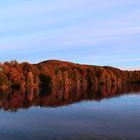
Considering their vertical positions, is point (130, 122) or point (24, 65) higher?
point (24, 65)

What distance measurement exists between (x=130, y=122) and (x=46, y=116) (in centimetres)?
1187

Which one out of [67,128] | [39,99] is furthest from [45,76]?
[67,128]

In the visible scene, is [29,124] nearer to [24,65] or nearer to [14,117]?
[14,117]

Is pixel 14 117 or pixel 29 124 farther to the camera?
pixel 14 117

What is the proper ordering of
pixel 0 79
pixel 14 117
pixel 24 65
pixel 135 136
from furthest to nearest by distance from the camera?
pixel 24 65, pixel 0 79, pixel 14 117, pixel 135 136

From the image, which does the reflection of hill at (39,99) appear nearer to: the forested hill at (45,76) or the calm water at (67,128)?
the calm water at (67,128)

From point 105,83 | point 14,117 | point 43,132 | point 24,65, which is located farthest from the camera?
point 105,83

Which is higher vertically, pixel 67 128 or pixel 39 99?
pixel 39 99

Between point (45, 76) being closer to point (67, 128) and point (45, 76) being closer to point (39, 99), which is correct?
point (39, 99)

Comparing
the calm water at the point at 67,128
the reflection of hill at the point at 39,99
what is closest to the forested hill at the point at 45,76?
the reflection of hill at the point at 39,99

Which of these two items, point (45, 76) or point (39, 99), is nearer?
point (39, 99)

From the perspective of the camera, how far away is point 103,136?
105ft

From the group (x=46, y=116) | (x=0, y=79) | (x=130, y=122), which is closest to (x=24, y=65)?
(x=0, y=79)

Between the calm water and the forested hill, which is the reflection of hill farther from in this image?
the forested hill
